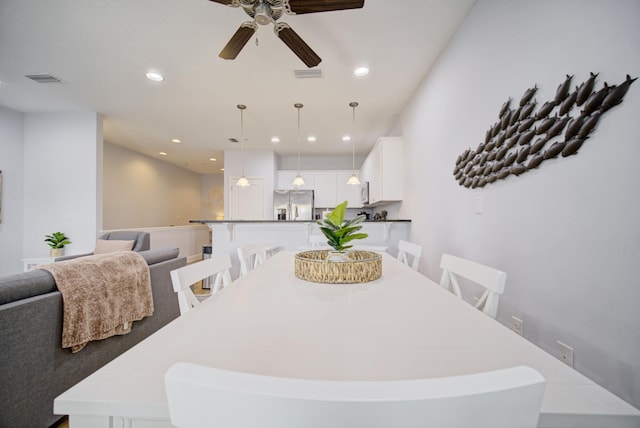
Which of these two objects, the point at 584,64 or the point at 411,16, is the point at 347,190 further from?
the point at 584,64

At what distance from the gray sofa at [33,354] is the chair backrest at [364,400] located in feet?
5.02

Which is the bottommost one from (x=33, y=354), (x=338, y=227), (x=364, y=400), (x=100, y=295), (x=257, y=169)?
(x=33, y=354)

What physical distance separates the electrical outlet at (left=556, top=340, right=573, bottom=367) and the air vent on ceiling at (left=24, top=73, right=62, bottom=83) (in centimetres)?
464

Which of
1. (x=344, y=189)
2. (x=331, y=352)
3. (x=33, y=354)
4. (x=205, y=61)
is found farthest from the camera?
(x=344, y=189)

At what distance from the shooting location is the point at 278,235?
10.9ft

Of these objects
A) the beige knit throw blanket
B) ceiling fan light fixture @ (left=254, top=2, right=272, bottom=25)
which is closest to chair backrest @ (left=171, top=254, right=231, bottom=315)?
the beige knit throw blanket

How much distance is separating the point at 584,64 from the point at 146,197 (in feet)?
24.4

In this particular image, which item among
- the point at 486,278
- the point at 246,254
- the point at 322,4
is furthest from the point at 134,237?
the point at 486,278

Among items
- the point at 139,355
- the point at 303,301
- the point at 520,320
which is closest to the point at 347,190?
the point at 520,320

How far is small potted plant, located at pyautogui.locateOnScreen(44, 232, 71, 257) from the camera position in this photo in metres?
3.54

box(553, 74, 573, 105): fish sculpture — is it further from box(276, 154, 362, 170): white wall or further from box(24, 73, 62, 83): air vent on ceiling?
box(276, 154, 362, 170): white wall

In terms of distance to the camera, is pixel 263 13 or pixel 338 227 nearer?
pixel 338 227

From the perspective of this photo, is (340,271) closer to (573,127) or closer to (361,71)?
(573,127)

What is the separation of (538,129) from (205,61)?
267 cm
